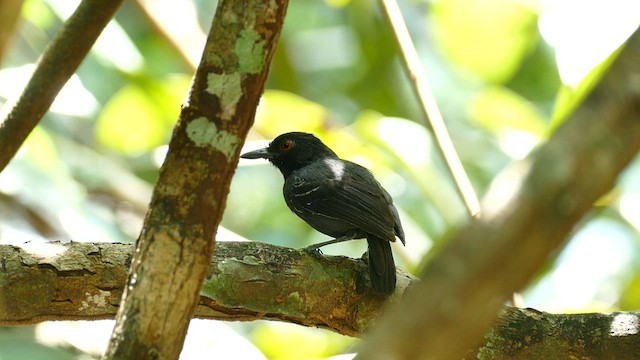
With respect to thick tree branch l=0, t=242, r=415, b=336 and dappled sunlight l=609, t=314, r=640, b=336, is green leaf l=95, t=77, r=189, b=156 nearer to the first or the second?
A: thick tree branch l=0, t=242, r=415, b=336

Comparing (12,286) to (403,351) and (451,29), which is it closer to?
(403,351)

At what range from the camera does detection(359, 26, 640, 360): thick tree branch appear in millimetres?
1291

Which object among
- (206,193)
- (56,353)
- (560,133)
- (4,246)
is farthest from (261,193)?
(560,133)

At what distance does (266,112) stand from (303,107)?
0.30m

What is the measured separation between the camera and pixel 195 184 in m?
2.21

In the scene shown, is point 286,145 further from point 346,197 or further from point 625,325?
point 625,325

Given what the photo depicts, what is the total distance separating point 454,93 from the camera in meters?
10.8

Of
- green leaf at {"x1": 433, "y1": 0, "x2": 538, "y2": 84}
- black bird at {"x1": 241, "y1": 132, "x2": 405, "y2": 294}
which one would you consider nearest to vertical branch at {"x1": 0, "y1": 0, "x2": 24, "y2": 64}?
black bird at {"x1": 241, "y1": 132, "x2": 405, "y2": 294}

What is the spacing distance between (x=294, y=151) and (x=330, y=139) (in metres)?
0.52

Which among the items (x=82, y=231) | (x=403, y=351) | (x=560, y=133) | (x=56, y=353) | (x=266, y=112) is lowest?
(x=403, y=351)

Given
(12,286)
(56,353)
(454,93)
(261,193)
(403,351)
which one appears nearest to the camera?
(403,351)

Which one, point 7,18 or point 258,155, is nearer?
point 7,18

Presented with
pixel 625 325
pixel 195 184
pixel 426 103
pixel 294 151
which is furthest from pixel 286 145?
pixel 195 184

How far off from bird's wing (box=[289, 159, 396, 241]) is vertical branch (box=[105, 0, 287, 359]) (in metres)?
2.01
